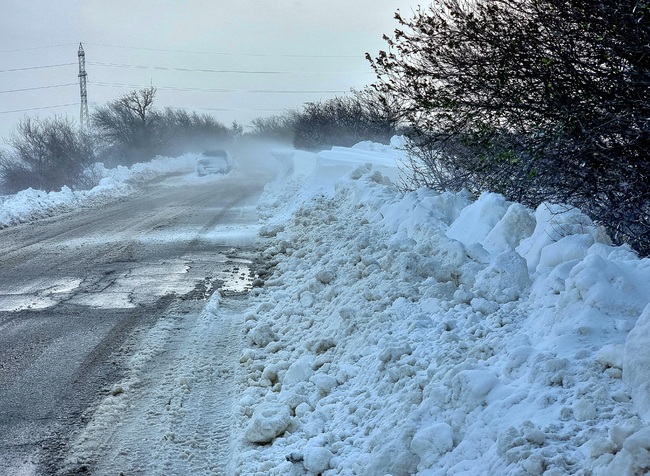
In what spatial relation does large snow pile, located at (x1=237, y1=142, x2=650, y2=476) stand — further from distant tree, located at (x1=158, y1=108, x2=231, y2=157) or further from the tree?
distant tree, located at (x1=158, y1=108, x2=231, y2=157)

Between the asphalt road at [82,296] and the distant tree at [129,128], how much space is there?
40.1 m

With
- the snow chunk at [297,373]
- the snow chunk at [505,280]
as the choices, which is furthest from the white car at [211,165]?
the snow chunk at [505,280]

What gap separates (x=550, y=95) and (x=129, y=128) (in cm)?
5500

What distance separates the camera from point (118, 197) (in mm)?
A: 23594

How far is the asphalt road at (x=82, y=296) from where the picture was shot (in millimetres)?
4742

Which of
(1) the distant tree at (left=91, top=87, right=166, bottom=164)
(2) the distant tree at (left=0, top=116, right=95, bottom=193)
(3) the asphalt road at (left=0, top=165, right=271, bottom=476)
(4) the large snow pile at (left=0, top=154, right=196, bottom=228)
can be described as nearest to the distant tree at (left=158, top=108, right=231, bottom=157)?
(1) the distant tree at (left=91, top=87, right=166, bottom=164)

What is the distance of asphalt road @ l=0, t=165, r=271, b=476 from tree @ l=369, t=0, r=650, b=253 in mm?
3333

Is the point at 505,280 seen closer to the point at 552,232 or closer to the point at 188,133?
the point at 552,232

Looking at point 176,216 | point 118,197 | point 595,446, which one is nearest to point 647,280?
point 595,446

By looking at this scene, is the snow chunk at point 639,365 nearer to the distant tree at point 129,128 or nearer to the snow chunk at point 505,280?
the snow chunk at point 505,280

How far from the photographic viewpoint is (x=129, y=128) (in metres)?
57.8

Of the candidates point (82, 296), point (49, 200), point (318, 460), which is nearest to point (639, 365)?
point (318, 460)

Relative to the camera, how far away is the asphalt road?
4742mm

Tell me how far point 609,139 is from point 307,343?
10.5 ft
